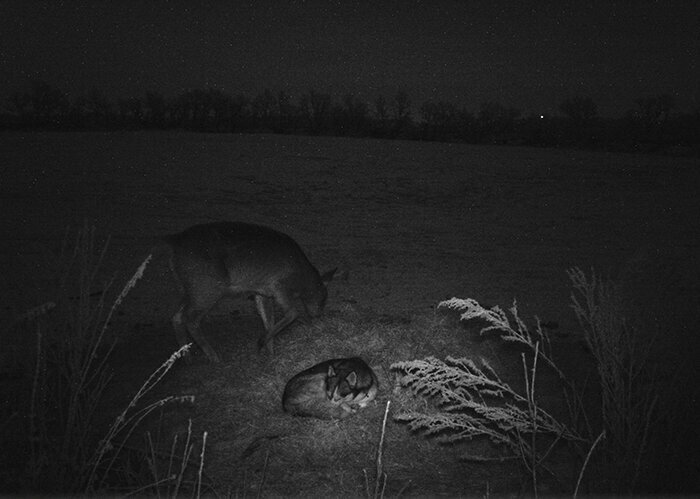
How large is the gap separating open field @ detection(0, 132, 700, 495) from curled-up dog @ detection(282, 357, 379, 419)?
128mm

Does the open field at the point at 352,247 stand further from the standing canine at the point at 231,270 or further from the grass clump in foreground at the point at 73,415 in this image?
the grass clump in foreground at the point at 73,415

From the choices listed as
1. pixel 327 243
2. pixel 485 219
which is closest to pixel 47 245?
pixel 327 243

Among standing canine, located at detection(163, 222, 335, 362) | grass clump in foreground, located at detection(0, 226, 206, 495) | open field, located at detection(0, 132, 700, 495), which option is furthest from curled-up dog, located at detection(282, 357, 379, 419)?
standing canine, located at detection(163, 222, 335, 362)

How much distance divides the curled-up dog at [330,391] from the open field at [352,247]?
13 cm

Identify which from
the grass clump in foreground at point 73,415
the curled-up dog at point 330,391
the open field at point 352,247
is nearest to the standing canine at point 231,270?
the open field at point 352,247

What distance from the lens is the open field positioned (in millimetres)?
4684

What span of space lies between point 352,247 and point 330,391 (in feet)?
22.7

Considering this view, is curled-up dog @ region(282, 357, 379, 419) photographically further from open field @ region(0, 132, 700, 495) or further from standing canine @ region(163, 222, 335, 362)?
standing canine @ region(163, 222, 335, 362)

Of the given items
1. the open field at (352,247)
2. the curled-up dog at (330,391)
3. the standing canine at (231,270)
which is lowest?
the open field at (352,247)

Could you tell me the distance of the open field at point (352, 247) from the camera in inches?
184

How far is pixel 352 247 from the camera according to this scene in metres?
11.7

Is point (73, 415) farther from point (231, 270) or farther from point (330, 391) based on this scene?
point (231, 270)

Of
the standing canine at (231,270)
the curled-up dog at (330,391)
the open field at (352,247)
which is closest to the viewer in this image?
the open field at (352,247)

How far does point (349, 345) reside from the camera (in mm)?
6023
